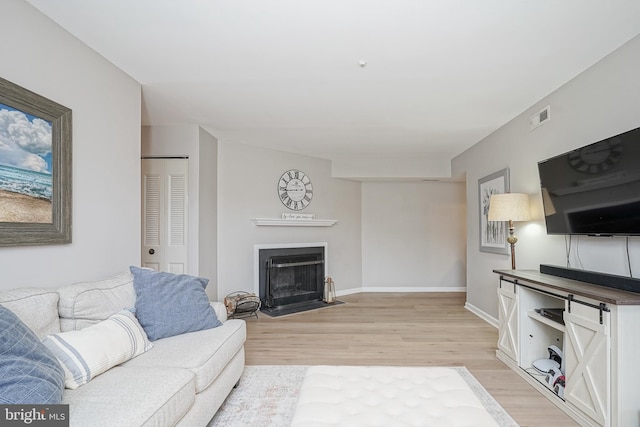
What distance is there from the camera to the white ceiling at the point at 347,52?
1.97 metres

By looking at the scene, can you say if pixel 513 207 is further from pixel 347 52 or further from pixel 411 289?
pixel 411 289

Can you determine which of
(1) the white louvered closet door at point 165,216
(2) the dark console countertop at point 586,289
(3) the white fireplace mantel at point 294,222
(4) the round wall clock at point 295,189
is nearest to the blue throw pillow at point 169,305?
(1) the white louvered closet door at point 165,216

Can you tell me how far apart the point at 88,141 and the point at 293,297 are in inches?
143

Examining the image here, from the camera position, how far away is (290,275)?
5.39 meters

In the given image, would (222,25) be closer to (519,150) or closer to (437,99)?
(437,99)

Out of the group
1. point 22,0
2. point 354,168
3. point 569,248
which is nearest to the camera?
point 22,0

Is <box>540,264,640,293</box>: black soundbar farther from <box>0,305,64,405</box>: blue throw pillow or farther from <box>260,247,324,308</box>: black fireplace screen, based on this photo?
<box>260,247,324,308</box>: black fireplace screen

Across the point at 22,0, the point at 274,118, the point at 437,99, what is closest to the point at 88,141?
the point at 22,0

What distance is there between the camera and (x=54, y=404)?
1275 millimetres

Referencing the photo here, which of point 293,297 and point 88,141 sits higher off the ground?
point 88,141

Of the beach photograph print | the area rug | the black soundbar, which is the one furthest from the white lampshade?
→ the beach photograph print

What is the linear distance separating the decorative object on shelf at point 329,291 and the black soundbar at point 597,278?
10.8ft

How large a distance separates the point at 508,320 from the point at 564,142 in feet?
5.12

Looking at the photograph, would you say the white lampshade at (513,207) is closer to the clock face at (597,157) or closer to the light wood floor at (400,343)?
the clock face at (597,157)
